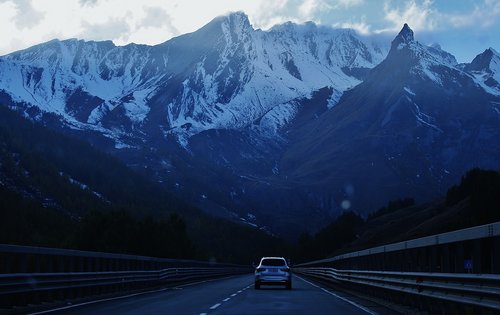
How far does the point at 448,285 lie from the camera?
45.2ft

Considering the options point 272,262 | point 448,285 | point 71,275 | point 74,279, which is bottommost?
point 448,285

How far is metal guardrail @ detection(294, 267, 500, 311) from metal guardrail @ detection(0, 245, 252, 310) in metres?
8.91

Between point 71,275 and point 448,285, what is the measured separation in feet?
37.1

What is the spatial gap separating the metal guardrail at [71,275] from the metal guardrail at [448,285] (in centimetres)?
891

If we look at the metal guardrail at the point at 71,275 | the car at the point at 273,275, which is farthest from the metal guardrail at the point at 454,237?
the car at the point at 273,275

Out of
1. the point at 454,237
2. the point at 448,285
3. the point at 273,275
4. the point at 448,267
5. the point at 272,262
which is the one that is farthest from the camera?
the point at 272,262

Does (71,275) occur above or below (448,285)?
above

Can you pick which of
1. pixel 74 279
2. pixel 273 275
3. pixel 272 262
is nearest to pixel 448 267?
pixel 74 279

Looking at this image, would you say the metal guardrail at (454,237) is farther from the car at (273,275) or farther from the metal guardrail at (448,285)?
the car at (273,275)

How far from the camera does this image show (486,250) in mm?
13148

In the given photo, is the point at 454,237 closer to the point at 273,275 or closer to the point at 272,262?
the point at 273,275

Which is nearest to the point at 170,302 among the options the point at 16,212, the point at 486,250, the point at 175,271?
the point at 486,250

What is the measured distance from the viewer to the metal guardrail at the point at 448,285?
11365mm

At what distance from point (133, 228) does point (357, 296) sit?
8716 centimetres
